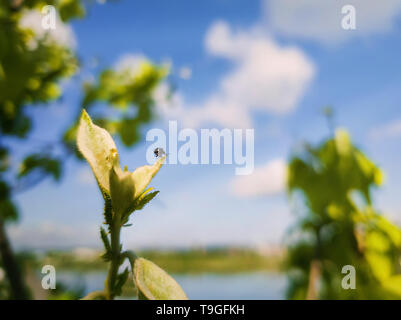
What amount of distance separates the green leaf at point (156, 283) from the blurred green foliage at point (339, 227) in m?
0.63

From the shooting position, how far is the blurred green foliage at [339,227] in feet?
2.47

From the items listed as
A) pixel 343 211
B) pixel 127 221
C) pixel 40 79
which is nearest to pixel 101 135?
pixel 127 221

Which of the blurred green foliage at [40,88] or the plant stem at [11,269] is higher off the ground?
the blurred green foliage at [40,88]

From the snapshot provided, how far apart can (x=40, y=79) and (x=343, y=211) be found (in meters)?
0.97

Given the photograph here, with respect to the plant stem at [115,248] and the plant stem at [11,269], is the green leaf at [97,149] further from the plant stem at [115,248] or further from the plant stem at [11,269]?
the plant stem at [11,269]

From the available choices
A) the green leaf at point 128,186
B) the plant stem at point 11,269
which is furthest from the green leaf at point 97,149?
the plant stem at point 11,269

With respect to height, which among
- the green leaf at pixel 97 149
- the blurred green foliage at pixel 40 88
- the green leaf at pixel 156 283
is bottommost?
the green leaf at pixel 156 283

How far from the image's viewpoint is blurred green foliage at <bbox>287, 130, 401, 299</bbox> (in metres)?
0.75

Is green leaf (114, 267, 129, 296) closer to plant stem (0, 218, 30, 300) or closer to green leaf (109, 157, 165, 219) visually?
green leaf (109, 157, 165, 219)

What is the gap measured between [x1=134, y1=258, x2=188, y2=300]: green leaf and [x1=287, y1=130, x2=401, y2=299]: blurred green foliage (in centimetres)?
63

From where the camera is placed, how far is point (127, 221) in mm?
157

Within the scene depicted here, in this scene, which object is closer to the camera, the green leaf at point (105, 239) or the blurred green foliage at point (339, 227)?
the green leaf at point (105, 239)

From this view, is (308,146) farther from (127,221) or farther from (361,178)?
(127,221)
